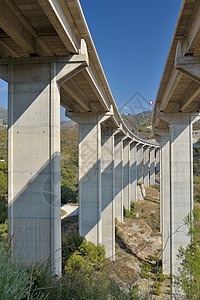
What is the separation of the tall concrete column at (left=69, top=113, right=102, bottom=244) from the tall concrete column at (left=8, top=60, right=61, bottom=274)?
9.47 metres

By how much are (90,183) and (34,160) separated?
32.9 ft

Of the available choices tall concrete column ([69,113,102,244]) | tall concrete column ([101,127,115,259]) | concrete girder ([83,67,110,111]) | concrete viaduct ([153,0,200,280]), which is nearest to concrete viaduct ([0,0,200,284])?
concrete girder ([83,67,110,111])

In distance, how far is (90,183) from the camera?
60.2 feet

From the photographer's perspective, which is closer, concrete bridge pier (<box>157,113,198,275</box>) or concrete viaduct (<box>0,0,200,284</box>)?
concrete viaduct (<box>0,0,200,284</box>)

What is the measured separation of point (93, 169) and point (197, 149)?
60.7 metres

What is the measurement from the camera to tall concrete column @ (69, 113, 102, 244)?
719 inches

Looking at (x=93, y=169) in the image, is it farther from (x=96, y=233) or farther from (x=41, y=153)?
(x=41, y=153)

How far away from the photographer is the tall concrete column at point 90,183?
18266mm

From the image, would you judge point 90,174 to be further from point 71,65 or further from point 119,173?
point 119,173

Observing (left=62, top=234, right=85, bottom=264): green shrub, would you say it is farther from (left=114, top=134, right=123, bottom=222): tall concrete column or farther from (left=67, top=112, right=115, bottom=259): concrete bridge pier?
(left=114, top=134, right=123, bottom=222): tall concrete column

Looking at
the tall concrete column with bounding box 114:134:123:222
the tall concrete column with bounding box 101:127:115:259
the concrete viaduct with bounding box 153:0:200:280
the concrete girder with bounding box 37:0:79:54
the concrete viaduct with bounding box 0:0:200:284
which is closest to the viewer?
the concrete girder with bounding box 37:0:79:54

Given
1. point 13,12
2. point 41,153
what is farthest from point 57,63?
point 41,153

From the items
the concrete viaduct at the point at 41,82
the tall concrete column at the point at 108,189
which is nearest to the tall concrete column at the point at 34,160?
the concrete viaduct at the point at 41,82

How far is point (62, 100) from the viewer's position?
16.0 metres
